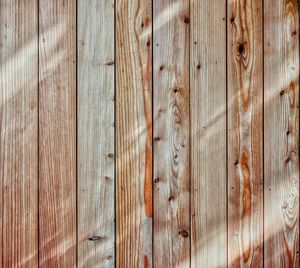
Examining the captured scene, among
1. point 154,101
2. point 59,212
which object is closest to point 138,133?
point 154,101

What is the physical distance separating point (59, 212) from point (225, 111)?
2.07 ft

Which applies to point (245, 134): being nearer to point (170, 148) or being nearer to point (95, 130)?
point (170, 148)

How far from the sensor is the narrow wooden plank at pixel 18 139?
1.02 m

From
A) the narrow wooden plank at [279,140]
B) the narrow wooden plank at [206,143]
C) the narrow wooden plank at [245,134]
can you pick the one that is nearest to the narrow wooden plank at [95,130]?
the narrow wooden plank at [206,143]

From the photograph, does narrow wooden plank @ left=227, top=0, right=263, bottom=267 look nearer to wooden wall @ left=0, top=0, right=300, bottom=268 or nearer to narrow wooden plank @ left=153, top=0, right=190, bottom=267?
wooden wall @ left=0, top=0, right=300, bottom=268

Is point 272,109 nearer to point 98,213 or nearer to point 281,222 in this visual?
point 281,222

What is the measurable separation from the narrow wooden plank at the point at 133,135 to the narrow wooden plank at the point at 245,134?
0.27 meters

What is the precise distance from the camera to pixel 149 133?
3.40ft

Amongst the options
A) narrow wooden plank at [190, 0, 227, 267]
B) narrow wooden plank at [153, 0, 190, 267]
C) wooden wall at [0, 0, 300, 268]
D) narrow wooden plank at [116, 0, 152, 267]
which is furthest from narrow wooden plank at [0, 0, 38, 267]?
narrow wooden plank at [190, 0, 227, 267]

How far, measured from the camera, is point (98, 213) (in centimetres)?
103

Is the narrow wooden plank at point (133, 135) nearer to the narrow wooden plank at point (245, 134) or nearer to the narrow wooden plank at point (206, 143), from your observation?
the narrow wooden plank at point (206, 143)

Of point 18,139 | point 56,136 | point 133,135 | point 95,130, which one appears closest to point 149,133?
point 133,135

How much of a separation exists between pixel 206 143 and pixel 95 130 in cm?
36

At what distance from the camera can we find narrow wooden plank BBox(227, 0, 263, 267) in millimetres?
1048
